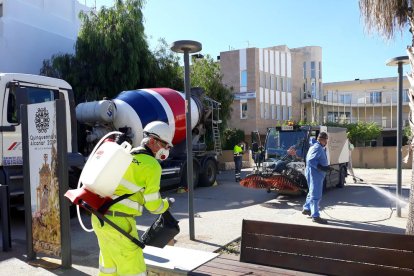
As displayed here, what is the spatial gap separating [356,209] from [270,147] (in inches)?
142

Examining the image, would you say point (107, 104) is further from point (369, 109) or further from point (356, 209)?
point (369, 109)

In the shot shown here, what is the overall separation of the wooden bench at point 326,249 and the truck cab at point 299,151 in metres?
7.03

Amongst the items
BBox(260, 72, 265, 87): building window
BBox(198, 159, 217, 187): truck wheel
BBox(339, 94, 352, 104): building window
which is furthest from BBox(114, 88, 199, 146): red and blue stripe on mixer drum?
BBox(339, 94, 352, 104): building window

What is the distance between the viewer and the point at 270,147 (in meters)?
12.7

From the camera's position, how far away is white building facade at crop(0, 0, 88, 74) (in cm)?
Result: 1539

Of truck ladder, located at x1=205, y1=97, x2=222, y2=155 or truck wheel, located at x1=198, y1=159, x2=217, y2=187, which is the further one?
truck ladder, located at x1=205, y1=97, x2=222, y2=155

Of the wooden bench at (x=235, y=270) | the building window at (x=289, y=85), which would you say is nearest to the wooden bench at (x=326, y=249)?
the wooden bench at (x=235, y=270)

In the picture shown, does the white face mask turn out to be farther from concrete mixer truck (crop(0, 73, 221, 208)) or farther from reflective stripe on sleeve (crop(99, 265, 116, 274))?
concrete mixer truck (crop(0, 73, 221, 208))

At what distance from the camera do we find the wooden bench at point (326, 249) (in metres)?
3.35

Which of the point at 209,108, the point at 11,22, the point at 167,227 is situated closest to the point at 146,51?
the point at 209,108

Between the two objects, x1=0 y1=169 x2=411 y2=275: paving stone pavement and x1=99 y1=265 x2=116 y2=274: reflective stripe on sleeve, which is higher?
x1=99 y1=265 x2=116 y2=274: reflective stripe on sleeve

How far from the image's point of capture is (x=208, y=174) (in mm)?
14703

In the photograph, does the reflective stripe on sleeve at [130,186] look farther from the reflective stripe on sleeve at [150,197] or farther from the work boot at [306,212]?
the work boot at [306,212]

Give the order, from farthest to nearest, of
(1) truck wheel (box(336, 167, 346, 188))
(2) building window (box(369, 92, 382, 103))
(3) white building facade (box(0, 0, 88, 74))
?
(2) building window (box(369, 92, 382, 103))
(3) white building facade (box(0, 0, 88, 74))
(1) truck wheel (box(336, 167, 346, 188))
